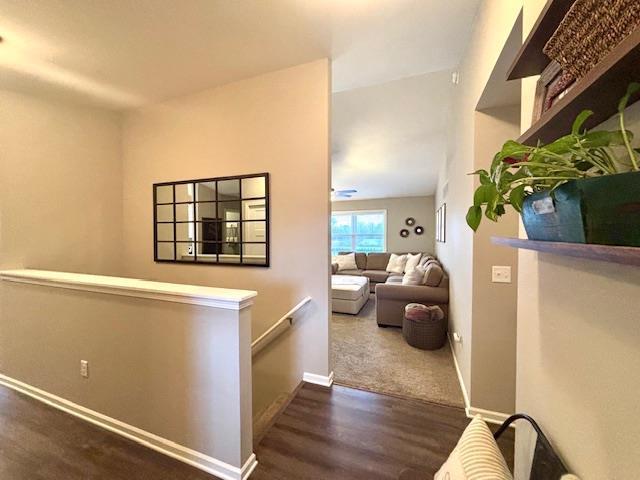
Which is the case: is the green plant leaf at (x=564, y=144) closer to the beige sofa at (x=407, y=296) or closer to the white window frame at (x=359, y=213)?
the beige sofa at (x=407, y=296)

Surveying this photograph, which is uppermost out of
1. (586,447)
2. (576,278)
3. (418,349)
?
(576,278)

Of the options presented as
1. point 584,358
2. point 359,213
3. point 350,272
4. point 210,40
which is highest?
point 210,40

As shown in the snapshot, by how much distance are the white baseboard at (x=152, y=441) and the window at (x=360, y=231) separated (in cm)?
698

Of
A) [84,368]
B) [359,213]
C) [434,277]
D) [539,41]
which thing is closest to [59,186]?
[84,368]

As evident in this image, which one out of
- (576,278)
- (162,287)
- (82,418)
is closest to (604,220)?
(576,278)

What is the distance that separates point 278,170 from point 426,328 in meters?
2.50

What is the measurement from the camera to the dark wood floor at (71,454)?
1551 mm

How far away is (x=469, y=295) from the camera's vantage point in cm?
206

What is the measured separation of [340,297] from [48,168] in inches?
163

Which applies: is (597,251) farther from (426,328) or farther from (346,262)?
(346,262)

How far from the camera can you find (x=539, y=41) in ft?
2.45

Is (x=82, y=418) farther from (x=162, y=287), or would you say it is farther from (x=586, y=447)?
(x=586, y=447)

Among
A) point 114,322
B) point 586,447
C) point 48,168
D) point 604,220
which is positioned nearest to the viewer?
point 604,220

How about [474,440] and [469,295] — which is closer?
[474,440]
